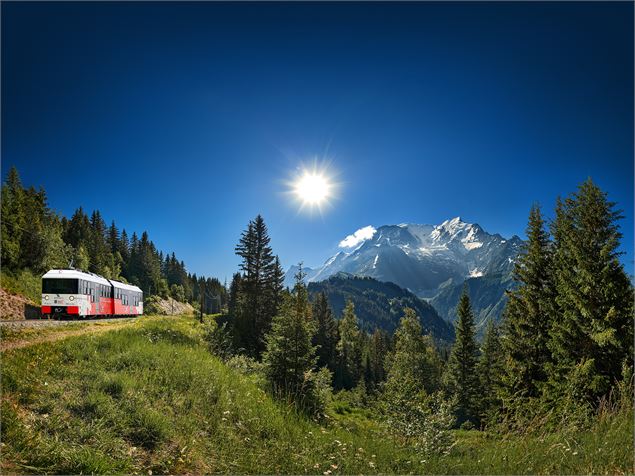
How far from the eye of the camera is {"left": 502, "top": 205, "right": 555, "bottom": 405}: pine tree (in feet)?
66.6

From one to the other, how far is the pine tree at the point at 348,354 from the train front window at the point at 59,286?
53.8 meters

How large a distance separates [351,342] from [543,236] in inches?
2597

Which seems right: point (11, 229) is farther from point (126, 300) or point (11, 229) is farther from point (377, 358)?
point (377, 358)

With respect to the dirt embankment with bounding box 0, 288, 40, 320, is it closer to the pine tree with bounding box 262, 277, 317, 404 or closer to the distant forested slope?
the distant forested slope

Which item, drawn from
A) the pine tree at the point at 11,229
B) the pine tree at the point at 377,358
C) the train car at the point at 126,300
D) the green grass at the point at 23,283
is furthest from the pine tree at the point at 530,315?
the pine tree at the point at 377,358

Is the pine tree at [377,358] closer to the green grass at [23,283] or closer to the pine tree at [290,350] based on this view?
the green grass at [23,283]

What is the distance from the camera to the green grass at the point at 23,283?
32562 millimetres

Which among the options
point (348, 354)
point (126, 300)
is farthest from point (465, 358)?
point (348, 354)

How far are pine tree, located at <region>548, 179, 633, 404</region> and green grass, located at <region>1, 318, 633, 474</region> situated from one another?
10.5 meters

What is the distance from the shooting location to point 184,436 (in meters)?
5.83

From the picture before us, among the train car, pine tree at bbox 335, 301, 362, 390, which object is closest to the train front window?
the train car

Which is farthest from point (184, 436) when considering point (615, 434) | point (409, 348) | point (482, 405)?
point (409, 348)

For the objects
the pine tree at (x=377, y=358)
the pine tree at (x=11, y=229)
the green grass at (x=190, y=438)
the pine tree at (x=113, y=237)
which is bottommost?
the pine tree at (x=377, y=358)

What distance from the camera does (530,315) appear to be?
20688 millimetres
